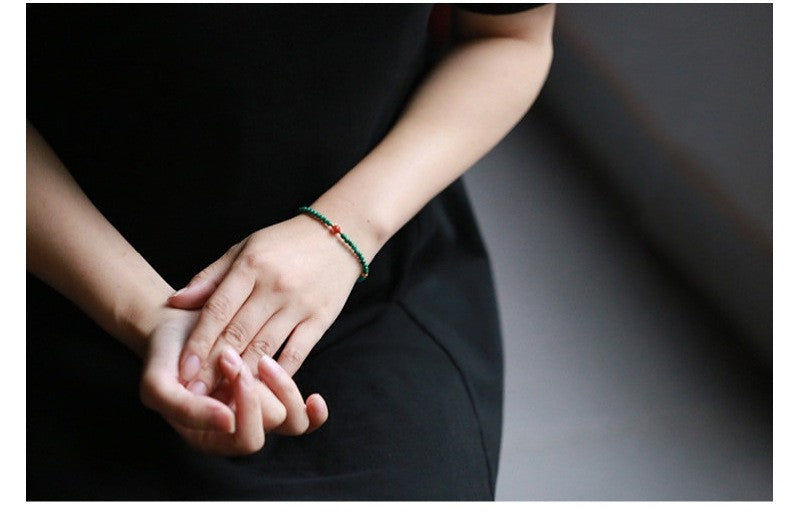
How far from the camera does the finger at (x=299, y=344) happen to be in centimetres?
70

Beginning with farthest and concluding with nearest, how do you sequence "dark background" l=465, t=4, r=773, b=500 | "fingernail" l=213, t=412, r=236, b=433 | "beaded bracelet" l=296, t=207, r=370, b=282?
"dark background" l=465, t=4, r=773, b=500 < "beaded bracelet" l=296, t=207, r=370, b=282 < "fingernail" l=213, t=412, r=236, b=433

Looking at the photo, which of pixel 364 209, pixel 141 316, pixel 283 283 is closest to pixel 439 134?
pixel 364 209

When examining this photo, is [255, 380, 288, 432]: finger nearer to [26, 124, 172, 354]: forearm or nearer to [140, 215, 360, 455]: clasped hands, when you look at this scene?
[140, 215, 360, 455]: clasped hands

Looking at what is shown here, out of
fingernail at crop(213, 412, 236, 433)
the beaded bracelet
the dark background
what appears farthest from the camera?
the dark background

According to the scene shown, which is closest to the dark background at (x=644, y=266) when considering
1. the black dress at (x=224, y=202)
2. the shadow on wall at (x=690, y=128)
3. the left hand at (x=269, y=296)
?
the shadow on wall at (x=690, y=128)

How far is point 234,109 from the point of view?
0.70 meters

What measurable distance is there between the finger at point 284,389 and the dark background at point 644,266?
59 centimetres

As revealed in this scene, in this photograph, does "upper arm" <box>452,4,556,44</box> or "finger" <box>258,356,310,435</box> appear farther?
"upper arm" <box>452,4,556,44</box>

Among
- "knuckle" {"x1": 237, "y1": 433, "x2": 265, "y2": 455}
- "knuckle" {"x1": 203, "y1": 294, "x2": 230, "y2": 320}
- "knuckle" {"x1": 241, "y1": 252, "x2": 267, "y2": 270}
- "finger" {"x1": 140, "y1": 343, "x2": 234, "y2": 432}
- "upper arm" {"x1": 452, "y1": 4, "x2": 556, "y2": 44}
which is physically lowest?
"knuckle" {"x1": 237, "y1": 433, "x2": 265, "y2": 455}

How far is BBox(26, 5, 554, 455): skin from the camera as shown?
65 centimetres

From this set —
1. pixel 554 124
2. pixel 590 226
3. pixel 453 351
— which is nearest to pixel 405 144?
pixel 453 351

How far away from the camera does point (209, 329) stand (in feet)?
2.20

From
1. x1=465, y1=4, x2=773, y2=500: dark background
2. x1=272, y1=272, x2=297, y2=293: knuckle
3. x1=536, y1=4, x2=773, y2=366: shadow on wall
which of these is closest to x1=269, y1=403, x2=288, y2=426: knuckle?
x1=272, y1=272, x2=297, y2=293: knuckle

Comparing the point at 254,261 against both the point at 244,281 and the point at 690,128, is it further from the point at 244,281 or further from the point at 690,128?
the point at 690,128
